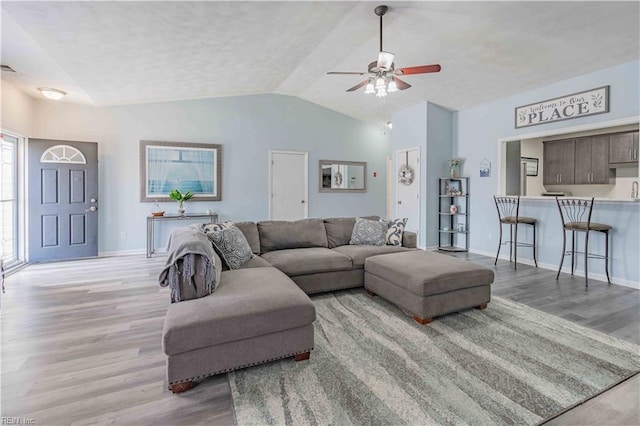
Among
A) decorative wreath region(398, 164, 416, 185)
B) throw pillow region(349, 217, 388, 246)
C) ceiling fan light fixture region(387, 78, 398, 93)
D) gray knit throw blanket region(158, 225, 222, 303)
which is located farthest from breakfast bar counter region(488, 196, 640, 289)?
gray knit throw blanket region(158, 225, 222, 303)

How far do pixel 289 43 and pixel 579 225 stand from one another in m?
4.43

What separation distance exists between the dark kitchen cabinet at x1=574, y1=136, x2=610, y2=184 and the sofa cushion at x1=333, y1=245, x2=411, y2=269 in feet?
13.8

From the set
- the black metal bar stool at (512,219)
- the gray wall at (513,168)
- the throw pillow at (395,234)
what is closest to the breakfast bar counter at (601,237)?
the black metal bar stool at (512,219)

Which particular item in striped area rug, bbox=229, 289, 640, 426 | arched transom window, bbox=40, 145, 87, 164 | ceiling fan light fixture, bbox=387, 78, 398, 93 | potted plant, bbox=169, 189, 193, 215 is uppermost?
ceiling fan light fixture, bbox=387, 78, 398, 93

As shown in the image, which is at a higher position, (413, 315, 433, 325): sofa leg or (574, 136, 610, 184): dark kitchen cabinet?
(574, 136, 610, 184): dark kitchen cabinet

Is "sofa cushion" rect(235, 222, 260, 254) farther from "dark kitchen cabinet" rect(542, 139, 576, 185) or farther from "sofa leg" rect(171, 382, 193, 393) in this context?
"dark kitchen cabinet" rect(542, 139, 576, 185)

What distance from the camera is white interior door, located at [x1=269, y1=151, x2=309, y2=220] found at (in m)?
6.80

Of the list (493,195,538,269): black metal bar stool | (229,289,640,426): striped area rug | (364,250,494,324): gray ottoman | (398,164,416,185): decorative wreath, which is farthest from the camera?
(398,164,416,185): decorative wreath

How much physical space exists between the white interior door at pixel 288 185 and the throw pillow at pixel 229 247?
361 cm

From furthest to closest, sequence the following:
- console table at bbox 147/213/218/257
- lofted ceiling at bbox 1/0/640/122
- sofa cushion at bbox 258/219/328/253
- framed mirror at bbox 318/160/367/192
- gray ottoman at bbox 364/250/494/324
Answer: framed mirror at bbox 318/160/367/192
console table at bbox 147/213/218/257
sofa cushion at bbox 258/219/328/253
lofted ceiling at bbox 1/0/640/122
gray ottoman at bbox 364/250/494/324

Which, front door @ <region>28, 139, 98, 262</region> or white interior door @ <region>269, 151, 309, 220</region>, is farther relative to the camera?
white interior door @ <region>269, 151, 309, 220</region>

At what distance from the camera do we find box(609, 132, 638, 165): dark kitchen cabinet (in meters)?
5.00

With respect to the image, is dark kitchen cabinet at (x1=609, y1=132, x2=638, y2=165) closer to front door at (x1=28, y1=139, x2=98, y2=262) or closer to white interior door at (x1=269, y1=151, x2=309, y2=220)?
white interior door at (x1=269, y1=151, x2=309, y2=220)

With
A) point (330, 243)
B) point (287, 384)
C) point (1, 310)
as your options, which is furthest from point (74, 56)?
point (287, 384)
